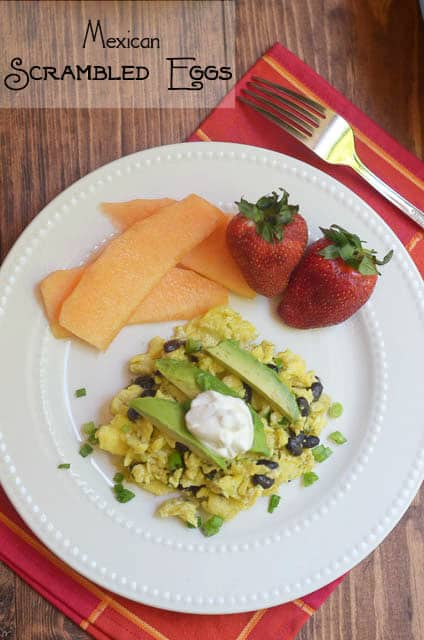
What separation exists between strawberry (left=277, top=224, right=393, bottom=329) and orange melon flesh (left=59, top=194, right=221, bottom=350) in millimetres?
350

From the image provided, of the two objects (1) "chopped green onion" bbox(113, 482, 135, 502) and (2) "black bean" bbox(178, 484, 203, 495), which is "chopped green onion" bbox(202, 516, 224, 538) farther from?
(1) "chopped green onion" bbox(113, 482, 135, 502)

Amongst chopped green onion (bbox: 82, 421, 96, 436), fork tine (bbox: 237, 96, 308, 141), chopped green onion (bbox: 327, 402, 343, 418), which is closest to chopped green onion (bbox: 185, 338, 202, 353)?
chopped green onion (bbox: 82, 421, 96, 436)

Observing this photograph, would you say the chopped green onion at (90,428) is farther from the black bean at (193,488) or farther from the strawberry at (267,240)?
the strawberry at (267,240)

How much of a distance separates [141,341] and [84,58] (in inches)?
41.8

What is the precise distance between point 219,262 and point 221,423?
0.59 meters

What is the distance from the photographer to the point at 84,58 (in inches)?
104

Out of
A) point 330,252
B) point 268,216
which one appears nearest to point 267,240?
point 268,216

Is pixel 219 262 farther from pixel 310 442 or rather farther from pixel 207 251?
pixel 310 442

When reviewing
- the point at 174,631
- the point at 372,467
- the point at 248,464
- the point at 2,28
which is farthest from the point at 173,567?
the point at 2,28

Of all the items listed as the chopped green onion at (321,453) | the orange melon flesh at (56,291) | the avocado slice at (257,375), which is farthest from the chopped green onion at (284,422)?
the orange melon flesh at (56,291)

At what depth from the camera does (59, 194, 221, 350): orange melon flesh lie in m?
2.33

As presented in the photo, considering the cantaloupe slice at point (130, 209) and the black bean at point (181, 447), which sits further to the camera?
the cantaloupe slice at point (130, 209)

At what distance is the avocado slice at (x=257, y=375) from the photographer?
2273 millimetres

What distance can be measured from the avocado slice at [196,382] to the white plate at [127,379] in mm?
186
